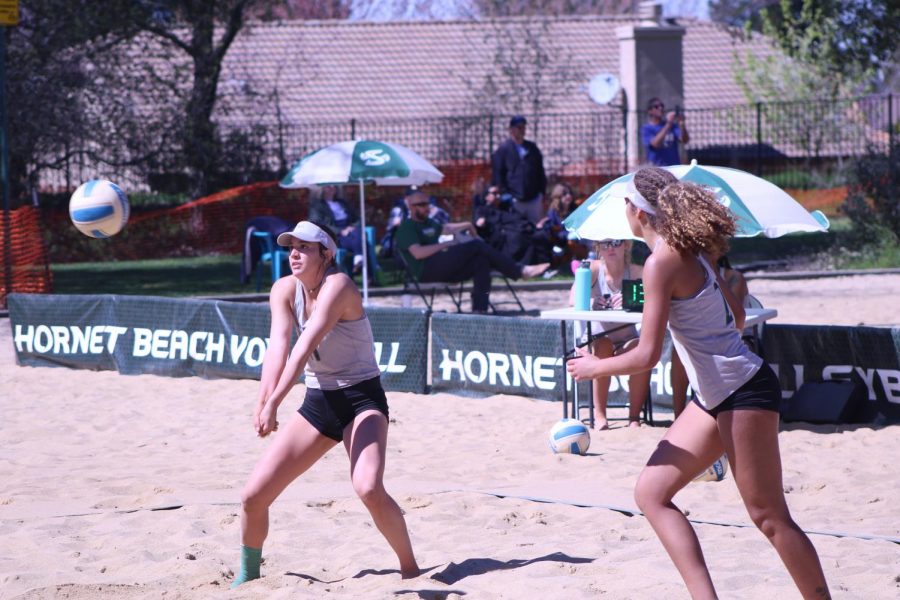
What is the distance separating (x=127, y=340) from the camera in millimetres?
12078

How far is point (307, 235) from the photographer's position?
5.57m

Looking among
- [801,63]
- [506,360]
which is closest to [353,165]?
[506,360]

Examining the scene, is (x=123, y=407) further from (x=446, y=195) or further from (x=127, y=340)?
(x=446, y=195)

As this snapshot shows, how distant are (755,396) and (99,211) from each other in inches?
224

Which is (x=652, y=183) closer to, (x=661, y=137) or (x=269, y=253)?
(x=269, y=253)

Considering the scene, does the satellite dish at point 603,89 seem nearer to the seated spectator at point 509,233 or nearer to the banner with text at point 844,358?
the seated spectator at point 509,233

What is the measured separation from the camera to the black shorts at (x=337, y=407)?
5570 mm

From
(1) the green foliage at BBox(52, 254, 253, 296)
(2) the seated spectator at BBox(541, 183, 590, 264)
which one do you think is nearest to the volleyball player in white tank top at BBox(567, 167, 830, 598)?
(1) the green foliage at BBox(52, 254, 253, 296)

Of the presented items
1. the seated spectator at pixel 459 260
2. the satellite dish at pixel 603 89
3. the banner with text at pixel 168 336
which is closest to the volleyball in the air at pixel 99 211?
the banner with text at pixel 168 336

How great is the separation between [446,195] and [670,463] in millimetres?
21078

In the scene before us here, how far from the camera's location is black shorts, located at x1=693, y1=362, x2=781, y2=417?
14.8 ft

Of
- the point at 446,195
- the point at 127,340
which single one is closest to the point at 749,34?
the point at 446,195

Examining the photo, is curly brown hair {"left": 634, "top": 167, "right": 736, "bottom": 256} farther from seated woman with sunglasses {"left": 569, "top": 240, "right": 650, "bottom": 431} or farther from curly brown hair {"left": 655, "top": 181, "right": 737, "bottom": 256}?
seated woman with sunglasses {"left": 569, "top": 240, "right": 650, "bottom": 431}

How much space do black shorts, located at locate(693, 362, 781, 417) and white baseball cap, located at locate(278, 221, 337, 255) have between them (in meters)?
1.96
